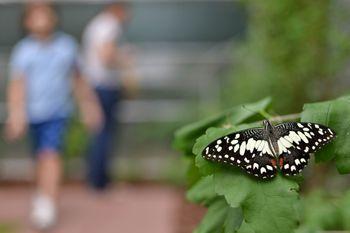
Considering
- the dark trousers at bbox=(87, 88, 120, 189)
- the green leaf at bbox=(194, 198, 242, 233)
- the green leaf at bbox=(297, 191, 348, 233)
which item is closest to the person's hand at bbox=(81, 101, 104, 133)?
the dark trousers at bbox=(87, 88, 120, 189)

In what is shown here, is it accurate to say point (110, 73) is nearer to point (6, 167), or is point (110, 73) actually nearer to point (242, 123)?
point (6, 167)

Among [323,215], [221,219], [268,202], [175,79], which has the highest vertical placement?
[268,202]

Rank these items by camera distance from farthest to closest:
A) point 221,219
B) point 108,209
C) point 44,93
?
point 108,209
point 44,93
point 221,219

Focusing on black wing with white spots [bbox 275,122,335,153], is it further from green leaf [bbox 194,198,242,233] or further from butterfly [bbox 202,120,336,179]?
green leaf [bbox 194,198,242,233]

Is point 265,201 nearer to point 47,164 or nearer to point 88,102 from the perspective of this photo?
point 47,164

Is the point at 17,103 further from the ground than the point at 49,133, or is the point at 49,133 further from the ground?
the point at 17,103

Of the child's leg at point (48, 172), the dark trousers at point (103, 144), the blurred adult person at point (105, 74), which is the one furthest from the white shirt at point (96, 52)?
the child's leg at point (48, 172)

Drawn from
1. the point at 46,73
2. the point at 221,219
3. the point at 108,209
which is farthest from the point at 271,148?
the point at 108,209

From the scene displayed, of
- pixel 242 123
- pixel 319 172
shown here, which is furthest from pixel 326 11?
pixel 242 123
